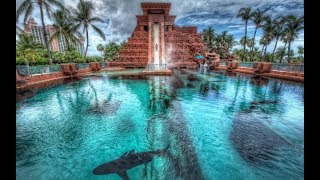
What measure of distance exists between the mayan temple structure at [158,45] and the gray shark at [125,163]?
26.7m

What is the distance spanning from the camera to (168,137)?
16.4 ft

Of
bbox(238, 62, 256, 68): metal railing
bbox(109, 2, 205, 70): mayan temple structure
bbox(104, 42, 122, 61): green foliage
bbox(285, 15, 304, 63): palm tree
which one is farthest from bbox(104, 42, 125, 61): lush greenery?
bbox(285, 15, 304, 63): palm tree

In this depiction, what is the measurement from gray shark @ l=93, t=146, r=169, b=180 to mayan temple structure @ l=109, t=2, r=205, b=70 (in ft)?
87.7

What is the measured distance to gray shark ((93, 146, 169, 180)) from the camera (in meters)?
3.40

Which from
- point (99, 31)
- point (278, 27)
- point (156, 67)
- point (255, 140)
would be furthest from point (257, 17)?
point (255, 140)

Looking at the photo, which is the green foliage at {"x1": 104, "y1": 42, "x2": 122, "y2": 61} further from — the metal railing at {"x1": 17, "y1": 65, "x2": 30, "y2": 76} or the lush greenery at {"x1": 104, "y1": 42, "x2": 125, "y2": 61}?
the metal railing at {"x1": 17, "y1": 65, "x2": 30, "y2": 76}

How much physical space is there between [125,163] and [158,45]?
28.8 meters

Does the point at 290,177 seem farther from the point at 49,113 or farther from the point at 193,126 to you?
the point at 49,113

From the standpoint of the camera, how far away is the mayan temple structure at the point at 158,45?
30781 millimetres

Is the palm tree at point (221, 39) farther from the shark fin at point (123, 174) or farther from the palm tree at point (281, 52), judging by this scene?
the shark fin at point (123, 174)

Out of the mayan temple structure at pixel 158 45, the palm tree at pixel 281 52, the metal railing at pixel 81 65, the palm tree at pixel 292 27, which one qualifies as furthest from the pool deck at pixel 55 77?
the palm tree at pixel 281 52

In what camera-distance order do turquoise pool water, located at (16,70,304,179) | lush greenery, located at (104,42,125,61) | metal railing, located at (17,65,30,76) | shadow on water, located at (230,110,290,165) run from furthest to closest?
1. lush greenery, located at (104,42,125,61)
2. metal railing, located at (17,65,30,76)
3. shadow on water, located at (230,110,290,165)
4. turquoise pool water, located at (16,70,304,179)
